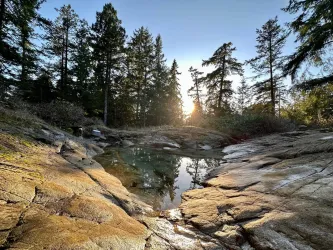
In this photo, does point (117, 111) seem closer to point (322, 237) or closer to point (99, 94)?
point (99, 94)

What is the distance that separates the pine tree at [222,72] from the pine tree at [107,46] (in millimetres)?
10233

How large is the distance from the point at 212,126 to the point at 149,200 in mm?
15383

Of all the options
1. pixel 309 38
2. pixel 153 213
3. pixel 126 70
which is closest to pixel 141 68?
pixel 126 70

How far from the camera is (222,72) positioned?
23062 millimetres

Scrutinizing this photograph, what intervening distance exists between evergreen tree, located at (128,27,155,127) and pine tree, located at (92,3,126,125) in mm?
2015

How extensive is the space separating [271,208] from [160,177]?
3586 millimetres

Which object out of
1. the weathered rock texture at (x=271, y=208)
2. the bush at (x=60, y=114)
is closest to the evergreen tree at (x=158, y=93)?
the bush at (x=60, y=114)

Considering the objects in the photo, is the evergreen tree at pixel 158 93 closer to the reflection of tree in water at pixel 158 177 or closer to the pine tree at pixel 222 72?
the pine tree at pixel 222 72

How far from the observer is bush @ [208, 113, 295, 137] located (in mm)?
16547

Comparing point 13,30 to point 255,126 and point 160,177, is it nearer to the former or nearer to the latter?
point 160,177

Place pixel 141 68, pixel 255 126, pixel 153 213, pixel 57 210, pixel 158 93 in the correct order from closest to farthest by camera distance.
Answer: pixel 57 210 → pixel 153 213 → pixel 255 126 → pixel 141 68 → pixel 158 93

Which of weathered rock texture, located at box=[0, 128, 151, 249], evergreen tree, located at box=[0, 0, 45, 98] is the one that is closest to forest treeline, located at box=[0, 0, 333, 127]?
evergreen tree, located at box=[0, 0, 45, 98]

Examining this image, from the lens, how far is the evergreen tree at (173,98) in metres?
28.7

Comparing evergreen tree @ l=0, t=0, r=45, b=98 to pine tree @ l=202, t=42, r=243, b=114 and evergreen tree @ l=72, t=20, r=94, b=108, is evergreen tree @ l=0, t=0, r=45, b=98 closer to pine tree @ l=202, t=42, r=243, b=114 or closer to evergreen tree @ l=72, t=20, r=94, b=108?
evergreen tree @ l=72, t=20, r=94, b=108
